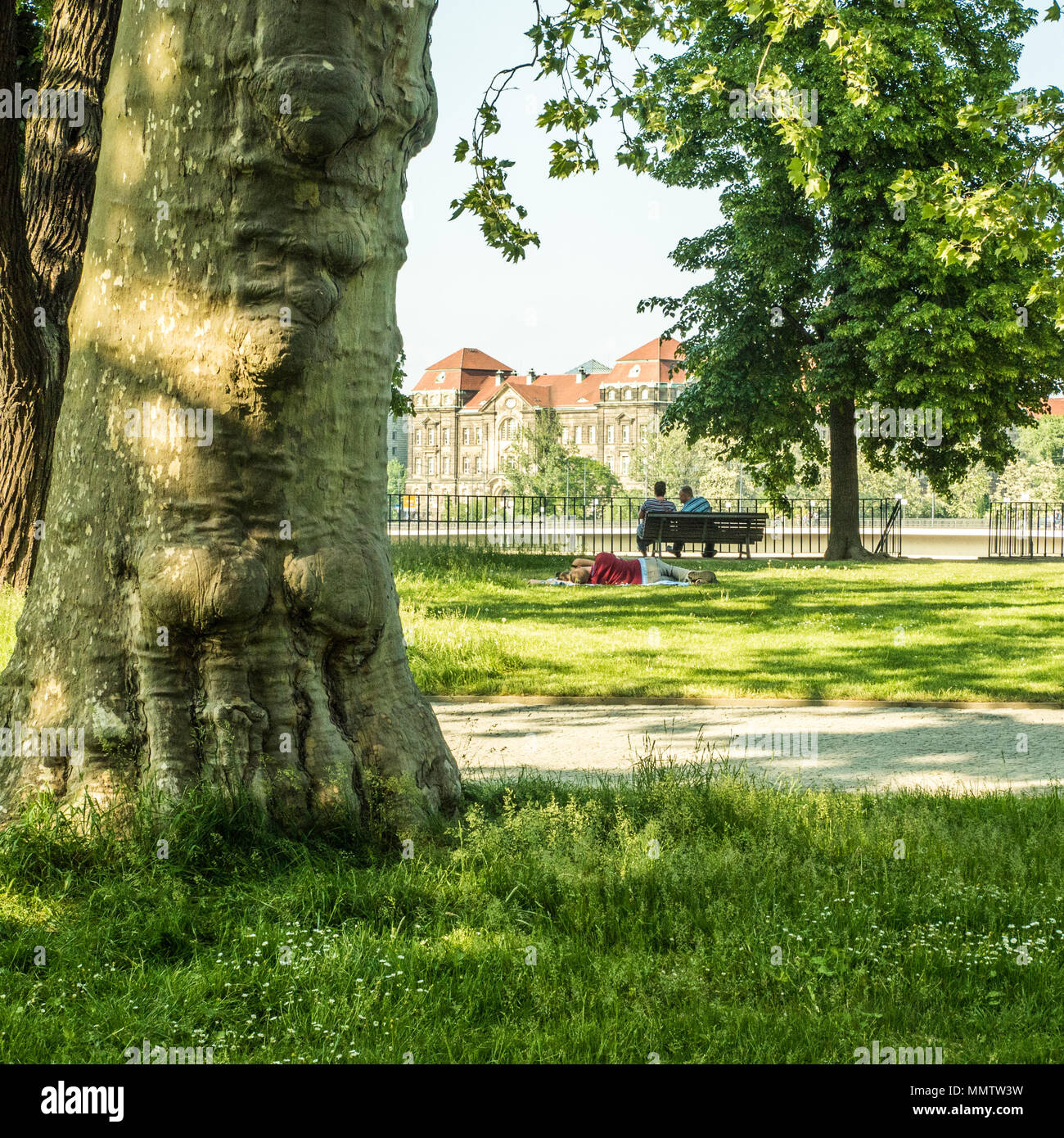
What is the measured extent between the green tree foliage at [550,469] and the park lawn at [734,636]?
5973 cm

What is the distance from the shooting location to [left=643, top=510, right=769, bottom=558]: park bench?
67.6ft

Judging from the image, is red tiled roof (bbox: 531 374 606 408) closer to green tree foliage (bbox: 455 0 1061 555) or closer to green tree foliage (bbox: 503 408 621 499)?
green tree foliage (bbox: 503 408 621 499)

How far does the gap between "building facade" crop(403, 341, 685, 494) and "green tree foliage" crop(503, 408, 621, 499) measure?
75.5ft

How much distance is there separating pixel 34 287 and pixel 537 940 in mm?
9018

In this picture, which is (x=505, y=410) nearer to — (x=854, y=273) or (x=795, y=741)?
(x=854, y=273)

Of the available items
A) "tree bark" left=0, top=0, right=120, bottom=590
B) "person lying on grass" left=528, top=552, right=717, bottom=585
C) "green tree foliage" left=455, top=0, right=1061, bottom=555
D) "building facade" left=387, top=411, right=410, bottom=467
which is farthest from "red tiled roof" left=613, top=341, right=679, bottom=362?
"tree bark" left=0, top=0, right=120, bottom=590

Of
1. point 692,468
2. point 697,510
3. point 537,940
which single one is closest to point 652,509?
point 697,510

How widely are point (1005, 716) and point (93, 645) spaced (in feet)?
19.0

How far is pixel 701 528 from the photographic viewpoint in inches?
836

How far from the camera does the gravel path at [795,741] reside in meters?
5.70

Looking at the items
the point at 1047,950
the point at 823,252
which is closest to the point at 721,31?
the point at 823,252

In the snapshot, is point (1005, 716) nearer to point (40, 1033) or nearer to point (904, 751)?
point (904, 751)

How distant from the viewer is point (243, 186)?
3850mm

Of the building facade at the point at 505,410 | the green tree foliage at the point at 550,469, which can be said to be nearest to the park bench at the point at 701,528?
the green tree foliage at the point at 550,469
